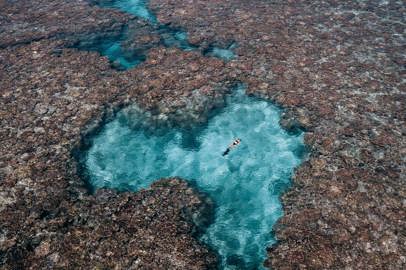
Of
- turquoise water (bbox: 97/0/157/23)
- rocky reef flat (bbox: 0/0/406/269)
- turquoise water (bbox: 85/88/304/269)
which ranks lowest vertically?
turquoise water (bbox: 85/88/304/269)

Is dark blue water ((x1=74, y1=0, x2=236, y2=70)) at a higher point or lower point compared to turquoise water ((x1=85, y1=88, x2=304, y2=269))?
higher

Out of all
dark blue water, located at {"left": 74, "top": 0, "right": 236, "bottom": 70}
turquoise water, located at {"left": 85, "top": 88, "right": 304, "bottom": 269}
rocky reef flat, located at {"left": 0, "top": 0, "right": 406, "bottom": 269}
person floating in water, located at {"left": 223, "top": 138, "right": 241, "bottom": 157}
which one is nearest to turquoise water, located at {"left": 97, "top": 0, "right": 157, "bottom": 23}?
dark blue water, located at {"left": 74, "top": 0, "right": 236, "bottom": 70}

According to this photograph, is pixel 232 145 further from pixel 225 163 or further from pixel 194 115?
pixel 194 115

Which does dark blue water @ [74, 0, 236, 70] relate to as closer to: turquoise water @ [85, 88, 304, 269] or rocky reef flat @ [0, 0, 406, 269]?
rocky reef flat @ [0, 0, 406, 269]

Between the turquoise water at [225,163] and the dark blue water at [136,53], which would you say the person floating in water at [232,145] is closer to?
the turquoise water at [225,163]

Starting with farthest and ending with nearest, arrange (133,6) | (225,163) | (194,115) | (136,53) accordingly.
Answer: (133,6)
(136,53)
(194,115)
(225,163)

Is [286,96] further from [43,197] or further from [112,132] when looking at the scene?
[43,197]

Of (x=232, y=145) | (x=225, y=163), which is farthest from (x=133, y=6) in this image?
(x=225, y=163)

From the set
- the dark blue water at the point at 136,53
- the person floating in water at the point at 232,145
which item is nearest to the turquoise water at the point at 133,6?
the dark blue water at the point at 136,53
